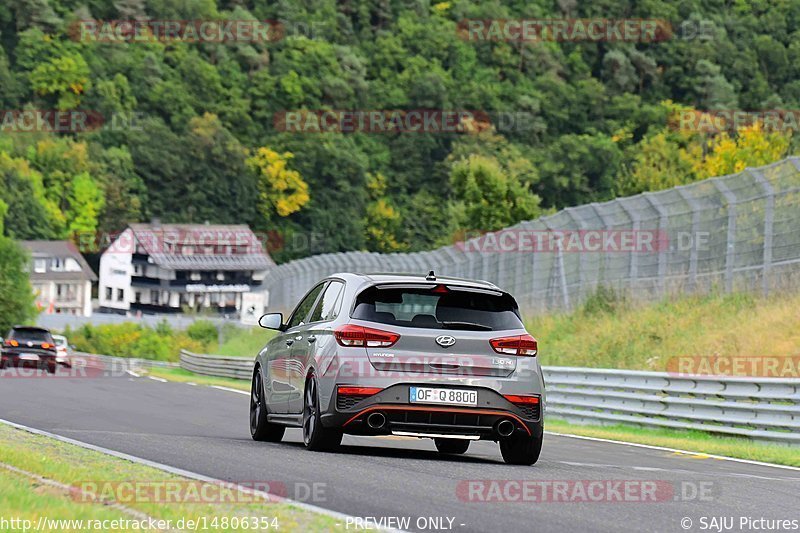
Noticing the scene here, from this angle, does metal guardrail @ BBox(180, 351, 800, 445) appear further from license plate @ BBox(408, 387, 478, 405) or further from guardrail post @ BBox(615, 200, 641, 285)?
license plate @ BBox(408, 387, 478, 405)

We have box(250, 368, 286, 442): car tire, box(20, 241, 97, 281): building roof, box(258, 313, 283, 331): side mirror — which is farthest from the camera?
box(20, 241, 97, 281): building roof

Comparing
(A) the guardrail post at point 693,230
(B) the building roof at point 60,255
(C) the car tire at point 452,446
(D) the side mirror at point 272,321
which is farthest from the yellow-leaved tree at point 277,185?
(D) the side mirror at point 272,321

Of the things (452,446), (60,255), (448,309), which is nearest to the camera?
(448,309)

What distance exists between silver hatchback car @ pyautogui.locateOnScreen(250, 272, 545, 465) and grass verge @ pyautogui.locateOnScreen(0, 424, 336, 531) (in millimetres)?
2005

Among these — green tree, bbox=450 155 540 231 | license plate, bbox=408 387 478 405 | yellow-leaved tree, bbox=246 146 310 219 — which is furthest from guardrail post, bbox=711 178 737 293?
yellow-leaved tree, bbox=246 146 310 219

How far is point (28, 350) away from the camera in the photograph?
4012 cm

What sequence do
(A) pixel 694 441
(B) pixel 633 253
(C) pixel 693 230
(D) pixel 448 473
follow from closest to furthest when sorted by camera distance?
(D) pixel 448 473, (A) pixel 694 441, (C) pixel 693 230, (B) pixel 633 253

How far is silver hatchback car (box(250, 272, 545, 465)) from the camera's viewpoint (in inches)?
481

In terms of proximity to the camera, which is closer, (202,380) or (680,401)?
(680,401)

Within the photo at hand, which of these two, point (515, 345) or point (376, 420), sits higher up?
point (515, 345)

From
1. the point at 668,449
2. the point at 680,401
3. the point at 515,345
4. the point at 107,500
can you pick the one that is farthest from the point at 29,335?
the point at 107,500

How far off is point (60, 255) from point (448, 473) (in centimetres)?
15733

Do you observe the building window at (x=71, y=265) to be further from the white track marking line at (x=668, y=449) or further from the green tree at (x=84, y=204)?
the white track marking line at (x=668, y=449)

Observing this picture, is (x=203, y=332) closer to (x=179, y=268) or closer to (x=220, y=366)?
(x=220, y=366)
